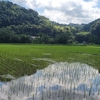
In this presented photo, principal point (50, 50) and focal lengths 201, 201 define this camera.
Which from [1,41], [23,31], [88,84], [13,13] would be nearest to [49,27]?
[23,31]

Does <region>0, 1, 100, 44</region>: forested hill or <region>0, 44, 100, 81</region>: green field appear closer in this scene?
<region>0, 44, 100, 81</region>: green field

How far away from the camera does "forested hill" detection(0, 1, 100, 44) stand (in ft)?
237

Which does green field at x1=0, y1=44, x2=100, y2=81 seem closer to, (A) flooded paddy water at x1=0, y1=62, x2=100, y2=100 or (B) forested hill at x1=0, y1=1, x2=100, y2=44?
(A) flooded paddy water at x1=0, y1=62, x2=100, y2=100

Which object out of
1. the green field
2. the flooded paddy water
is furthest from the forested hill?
the flooded paddy water

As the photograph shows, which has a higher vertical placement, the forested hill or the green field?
the forested hill

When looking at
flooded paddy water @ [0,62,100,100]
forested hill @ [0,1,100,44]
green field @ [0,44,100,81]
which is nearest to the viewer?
flooded paddy water @ [0,62,100,100]

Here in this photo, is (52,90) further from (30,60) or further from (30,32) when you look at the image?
(30,32)

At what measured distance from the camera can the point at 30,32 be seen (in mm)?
104500

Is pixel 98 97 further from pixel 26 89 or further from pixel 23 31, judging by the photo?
pixel 23 31

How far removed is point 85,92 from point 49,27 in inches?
3916

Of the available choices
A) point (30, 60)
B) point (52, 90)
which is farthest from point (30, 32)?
point (52, 90)

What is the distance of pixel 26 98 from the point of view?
6629 millimetres

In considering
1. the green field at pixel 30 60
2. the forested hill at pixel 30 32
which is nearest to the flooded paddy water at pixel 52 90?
the green field at pixel 30 60

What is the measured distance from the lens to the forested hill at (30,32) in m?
72.4
